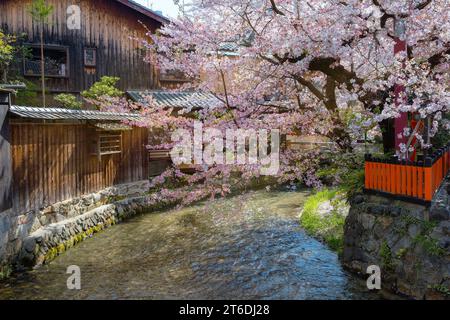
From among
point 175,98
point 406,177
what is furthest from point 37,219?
point 175,98

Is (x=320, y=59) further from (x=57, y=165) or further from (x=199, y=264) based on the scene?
(x=57, y=165)

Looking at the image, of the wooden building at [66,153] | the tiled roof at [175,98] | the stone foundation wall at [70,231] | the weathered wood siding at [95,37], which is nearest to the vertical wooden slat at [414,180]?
the wooden building at [66,153]

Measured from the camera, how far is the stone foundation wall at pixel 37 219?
11336 mm

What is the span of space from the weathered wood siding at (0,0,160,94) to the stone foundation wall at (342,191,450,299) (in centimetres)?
1719

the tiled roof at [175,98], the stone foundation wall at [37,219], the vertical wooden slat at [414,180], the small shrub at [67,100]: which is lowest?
the stone foundation wall at [37,219]

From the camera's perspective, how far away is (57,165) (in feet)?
46.9

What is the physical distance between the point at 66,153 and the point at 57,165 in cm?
70

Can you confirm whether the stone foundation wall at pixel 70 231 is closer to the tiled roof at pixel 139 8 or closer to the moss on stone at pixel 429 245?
the moss on stone at pixel 429 245

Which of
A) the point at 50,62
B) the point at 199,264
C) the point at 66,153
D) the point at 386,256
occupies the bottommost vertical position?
the point at 199,264

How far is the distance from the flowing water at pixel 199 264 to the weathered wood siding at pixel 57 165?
2.10 metres

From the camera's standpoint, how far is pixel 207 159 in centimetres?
1191

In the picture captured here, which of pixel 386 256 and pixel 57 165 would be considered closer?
pixel 386 256

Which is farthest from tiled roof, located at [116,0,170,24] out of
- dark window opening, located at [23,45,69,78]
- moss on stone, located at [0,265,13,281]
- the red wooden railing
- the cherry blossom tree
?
the red wooden railing

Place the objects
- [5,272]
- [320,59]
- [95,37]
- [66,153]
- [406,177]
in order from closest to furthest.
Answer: [406,177] < [5,272] < [320,59] < [66,153] < [95,37]
